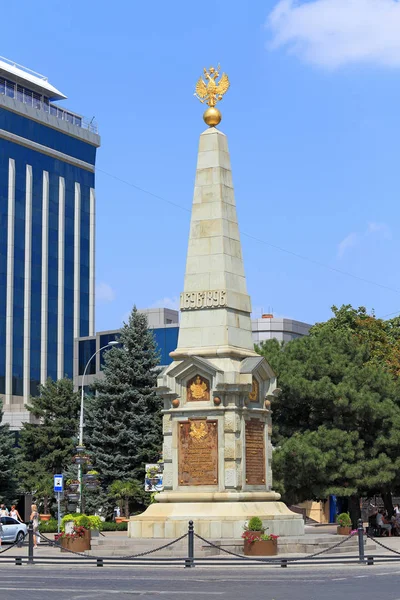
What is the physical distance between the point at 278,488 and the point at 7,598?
85.7ft

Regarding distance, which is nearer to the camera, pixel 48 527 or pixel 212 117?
pixel 212 117

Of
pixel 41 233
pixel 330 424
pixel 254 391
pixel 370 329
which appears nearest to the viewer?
pixel 254 391

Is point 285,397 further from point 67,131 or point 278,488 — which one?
point 67,131

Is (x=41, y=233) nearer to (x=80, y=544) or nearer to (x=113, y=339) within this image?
(x=113, y=339)

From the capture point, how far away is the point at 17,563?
27.8 metres

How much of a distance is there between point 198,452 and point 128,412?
78.6 ft

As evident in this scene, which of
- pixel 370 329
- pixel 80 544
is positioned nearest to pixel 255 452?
pixel 80 544

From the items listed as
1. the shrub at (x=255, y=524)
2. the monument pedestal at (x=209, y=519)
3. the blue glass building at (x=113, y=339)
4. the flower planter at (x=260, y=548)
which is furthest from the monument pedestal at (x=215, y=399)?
the blue glass building at (x=113, y=339)

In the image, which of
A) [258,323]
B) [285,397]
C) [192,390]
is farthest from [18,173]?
[192,390]

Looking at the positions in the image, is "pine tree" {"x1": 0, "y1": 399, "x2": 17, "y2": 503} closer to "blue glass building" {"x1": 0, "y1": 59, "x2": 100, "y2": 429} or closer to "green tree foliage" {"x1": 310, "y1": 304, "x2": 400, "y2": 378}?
"green tree foliage" {"x1": 310, "y1": 304, "x2": 400, "y2": 378}

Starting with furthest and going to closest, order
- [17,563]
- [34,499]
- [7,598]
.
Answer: [34,499] → [17,563] → [7,598]

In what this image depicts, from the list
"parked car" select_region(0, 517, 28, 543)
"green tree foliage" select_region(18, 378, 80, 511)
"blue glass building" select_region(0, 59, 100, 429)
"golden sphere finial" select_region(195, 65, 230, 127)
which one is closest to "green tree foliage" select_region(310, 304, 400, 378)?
"green tree foliage" select_region(18, 378, 80, 511)

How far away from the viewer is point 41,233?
339 ft

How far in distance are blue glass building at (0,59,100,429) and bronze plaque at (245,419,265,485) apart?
63.6m
